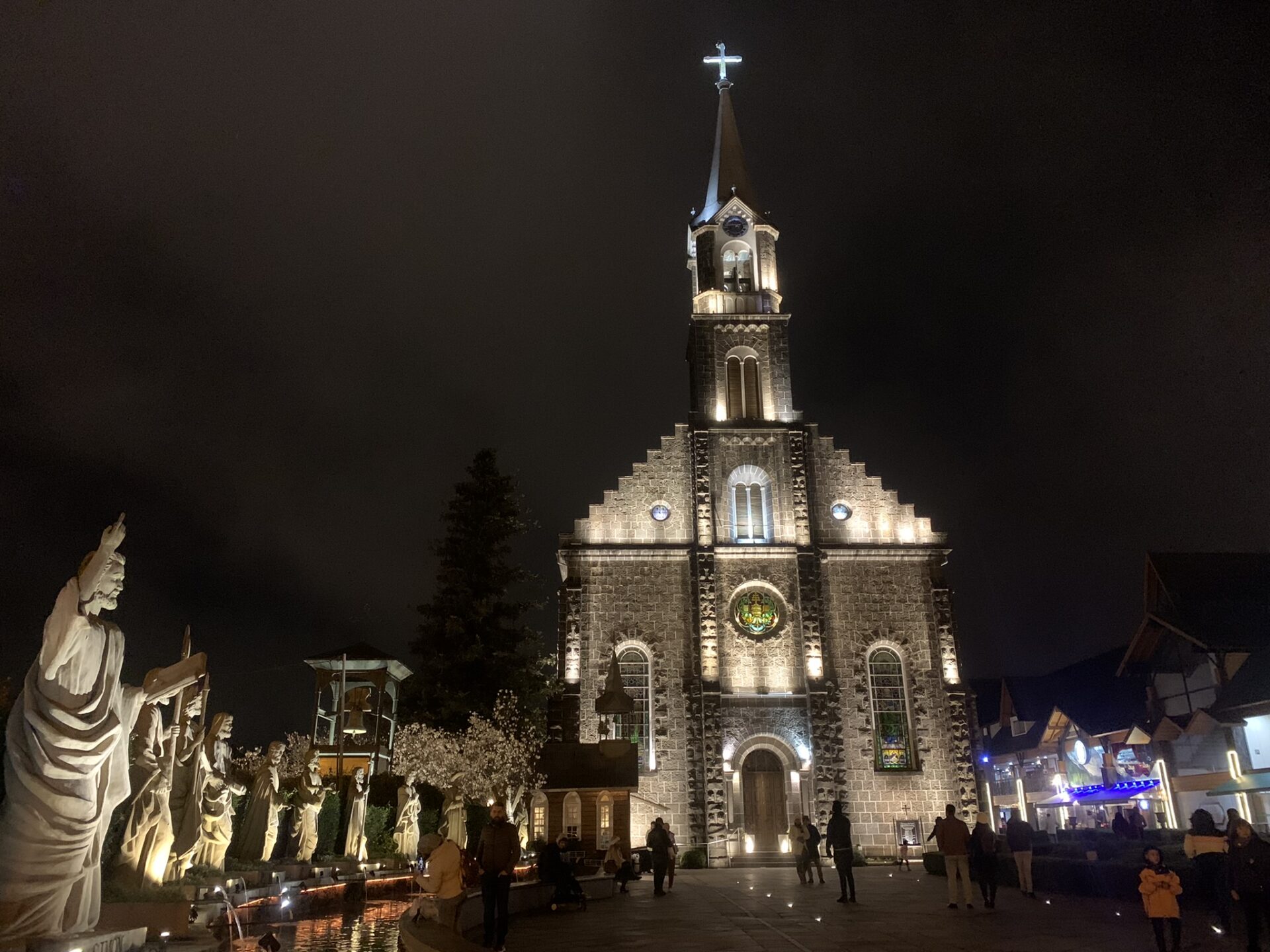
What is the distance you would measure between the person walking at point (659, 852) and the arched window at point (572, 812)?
694 cm

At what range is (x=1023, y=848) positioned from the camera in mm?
16234

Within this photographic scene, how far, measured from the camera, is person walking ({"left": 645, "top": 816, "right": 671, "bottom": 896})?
1817 centimetres

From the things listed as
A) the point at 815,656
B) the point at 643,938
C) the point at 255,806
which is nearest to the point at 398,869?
the point at 255,806

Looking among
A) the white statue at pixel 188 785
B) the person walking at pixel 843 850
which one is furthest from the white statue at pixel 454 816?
the white statue at pixel 188 785

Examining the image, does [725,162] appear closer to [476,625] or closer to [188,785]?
[476,625]

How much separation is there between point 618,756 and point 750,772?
7207 millimetres

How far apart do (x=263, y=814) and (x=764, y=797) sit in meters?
20.0

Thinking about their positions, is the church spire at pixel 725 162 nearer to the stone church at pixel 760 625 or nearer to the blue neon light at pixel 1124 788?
the stone church at pixel 760 625

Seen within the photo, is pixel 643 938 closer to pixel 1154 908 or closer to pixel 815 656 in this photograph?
pixel 1154 908

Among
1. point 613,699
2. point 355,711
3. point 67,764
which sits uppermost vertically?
point 613,699

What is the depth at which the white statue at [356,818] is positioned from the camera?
18.4 metres

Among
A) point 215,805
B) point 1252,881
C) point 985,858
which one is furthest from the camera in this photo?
point 985,858

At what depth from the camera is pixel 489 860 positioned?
32.5 ft

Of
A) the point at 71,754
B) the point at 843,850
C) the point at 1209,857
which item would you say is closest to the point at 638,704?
the point at 843,850
